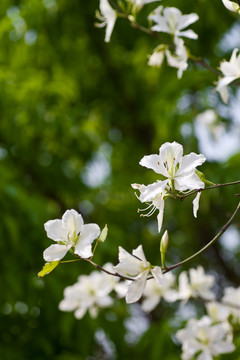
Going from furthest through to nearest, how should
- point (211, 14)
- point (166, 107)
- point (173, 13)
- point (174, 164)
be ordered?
point (211, 14)
point (166, 107)
point (173, 13)
point (174, 164)

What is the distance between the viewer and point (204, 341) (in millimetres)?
1343

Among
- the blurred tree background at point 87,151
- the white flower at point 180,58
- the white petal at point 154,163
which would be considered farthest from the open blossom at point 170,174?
the blurred tree background at point 87,151

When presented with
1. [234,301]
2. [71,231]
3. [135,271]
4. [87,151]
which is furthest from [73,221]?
[87,151]

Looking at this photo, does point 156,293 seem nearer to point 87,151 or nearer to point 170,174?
point 170,174

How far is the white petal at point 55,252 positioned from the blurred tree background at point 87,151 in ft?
3.49

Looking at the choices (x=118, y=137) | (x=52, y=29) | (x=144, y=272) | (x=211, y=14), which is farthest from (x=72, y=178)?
(x=144, y=272)

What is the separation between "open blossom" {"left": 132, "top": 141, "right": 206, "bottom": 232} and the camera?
2.57 ft

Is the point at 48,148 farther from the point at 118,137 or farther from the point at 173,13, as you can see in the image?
the point at 173,13

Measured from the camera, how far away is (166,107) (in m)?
2.30

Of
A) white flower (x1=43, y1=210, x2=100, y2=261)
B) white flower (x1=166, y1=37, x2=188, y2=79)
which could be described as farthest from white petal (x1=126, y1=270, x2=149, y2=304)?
white flower (x1=166, y1=37, x2=188, y2=79)

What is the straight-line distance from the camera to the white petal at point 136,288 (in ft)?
2.64

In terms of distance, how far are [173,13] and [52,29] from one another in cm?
186

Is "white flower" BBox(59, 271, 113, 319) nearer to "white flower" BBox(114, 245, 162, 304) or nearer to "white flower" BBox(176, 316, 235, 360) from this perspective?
"white flower" BBox(176, 316, 235, 360)

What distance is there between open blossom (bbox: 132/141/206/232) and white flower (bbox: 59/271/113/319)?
75 cm
